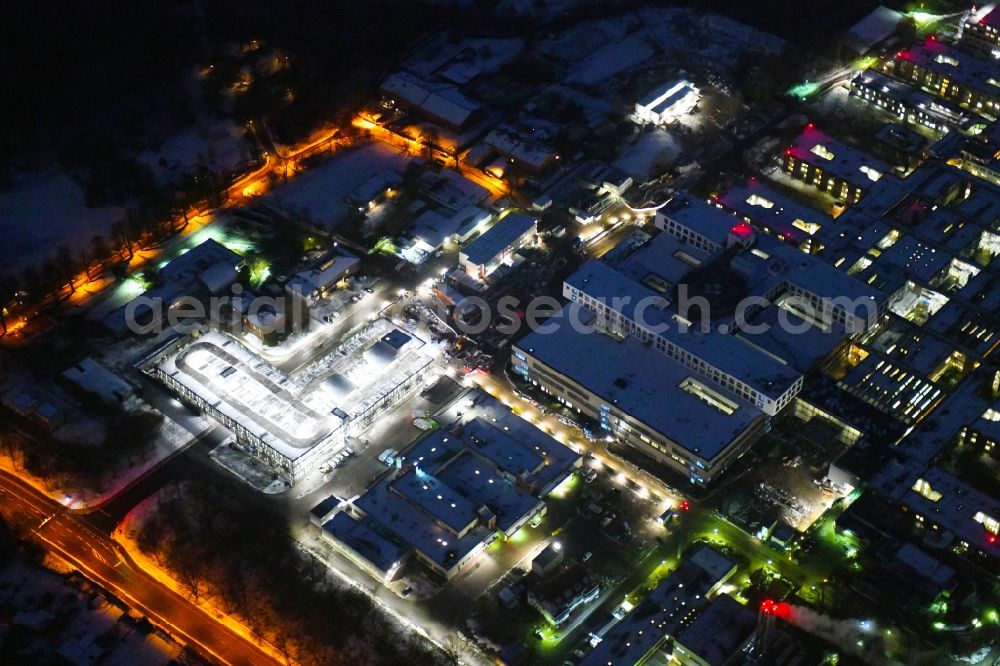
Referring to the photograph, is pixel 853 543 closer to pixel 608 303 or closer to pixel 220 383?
pixel 608 303

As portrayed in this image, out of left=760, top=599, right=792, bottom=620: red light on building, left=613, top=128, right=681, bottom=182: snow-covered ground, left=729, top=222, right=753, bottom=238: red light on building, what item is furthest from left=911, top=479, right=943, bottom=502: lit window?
left=613, top=128, right=681, bottom=182: snow-covered ground

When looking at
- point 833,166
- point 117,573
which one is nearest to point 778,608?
point 117,573

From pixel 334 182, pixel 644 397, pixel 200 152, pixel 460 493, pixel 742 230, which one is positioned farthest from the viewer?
pixel 200 152

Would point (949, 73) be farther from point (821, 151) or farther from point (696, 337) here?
point (696, 337)

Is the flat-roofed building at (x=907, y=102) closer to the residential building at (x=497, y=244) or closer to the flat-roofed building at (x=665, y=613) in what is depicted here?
the residential building at (x=497, y=244)

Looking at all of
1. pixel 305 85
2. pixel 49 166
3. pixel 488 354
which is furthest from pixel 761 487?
pixel 49 166

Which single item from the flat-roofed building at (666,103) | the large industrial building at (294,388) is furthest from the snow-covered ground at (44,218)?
the flat-roofed building at (666,103)
